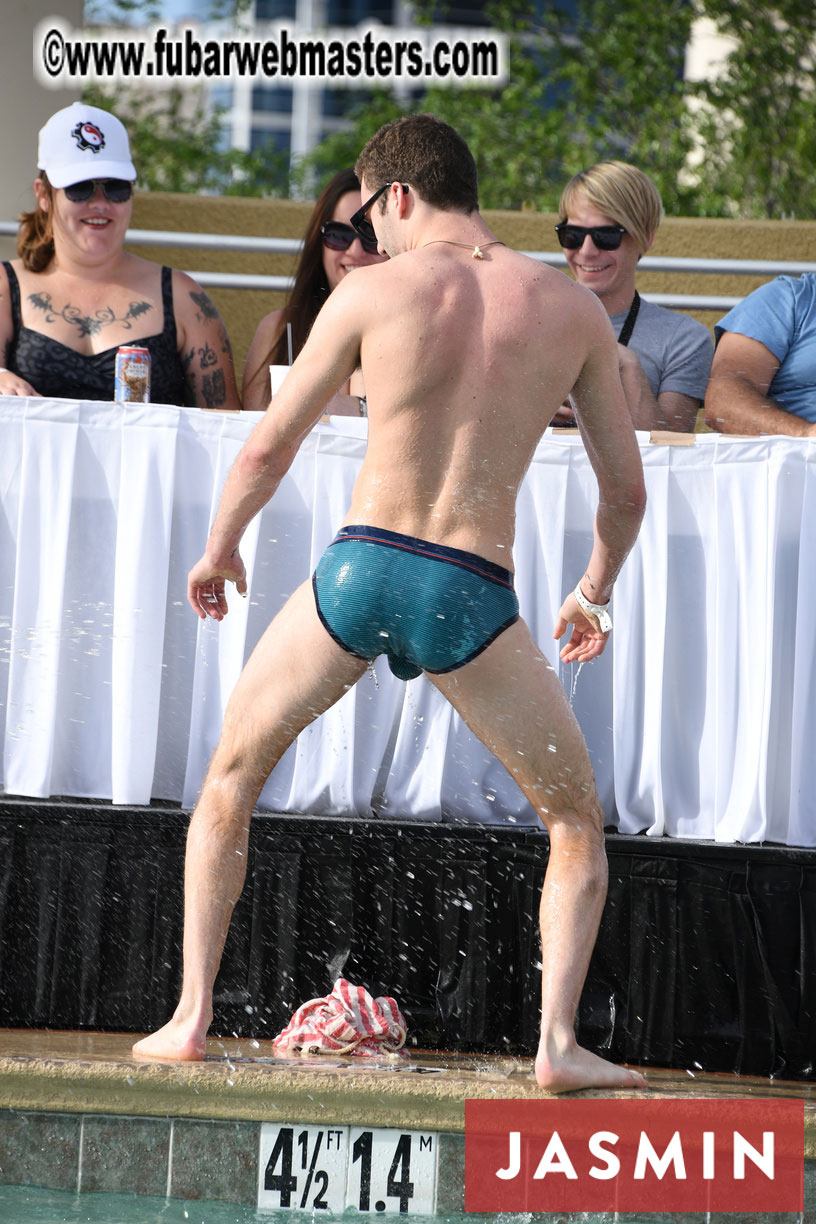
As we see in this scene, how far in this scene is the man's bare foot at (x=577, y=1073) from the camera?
2773mm

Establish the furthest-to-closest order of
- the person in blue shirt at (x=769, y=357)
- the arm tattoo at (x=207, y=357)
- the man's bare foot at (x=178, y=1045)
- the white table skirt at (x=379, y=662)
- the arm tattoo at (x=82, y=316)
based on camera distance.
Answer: the arm tattoo at (x=207, y=357)
the arm tattoo at (x=82, y=316)
the person in blue shirt at (x=769, y=357)
the white table skirt at (x=379, y=662)
the man's bare foot at (x=178, y=1045)

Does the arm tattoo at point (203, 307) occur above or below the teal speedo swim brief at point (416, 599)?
above

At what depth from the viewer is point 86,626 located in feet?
11.9

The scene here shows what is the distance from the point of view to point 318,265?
4688mm

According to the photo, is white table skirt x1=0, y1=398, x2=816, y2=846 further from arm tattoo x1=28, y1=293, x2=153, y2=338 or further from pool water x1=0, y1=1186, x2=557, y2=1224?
pool water x1=0, y1=1186, x2=557, y2=1224

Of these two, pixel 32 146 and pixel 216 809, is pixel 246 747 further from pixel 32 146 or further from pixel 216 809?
pixel 32 146

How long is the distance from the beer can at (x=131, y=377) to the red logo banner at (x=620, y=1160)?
203cm

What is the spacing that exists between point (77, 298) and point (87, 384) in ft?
1.04

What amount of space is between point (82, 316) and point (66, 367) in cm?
20

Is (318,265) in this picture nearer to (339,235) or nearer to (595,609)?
(339,235)

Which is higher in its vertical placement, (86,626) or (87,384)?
(87,384)

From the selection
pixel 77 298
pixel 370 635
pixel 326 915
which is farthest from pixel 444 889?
pixel 77 298

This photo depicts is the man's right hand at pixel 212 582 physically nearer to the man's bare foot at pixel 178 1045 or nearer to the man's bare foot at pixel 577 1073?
the man's bare foot at pixel 178 1045

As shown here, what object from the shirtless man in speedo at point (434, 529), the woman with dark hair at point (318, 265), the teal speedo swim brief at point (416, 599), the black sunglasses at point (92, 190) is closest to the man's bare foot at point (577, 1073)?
the shirtless man in speedo at point (434, 529)
